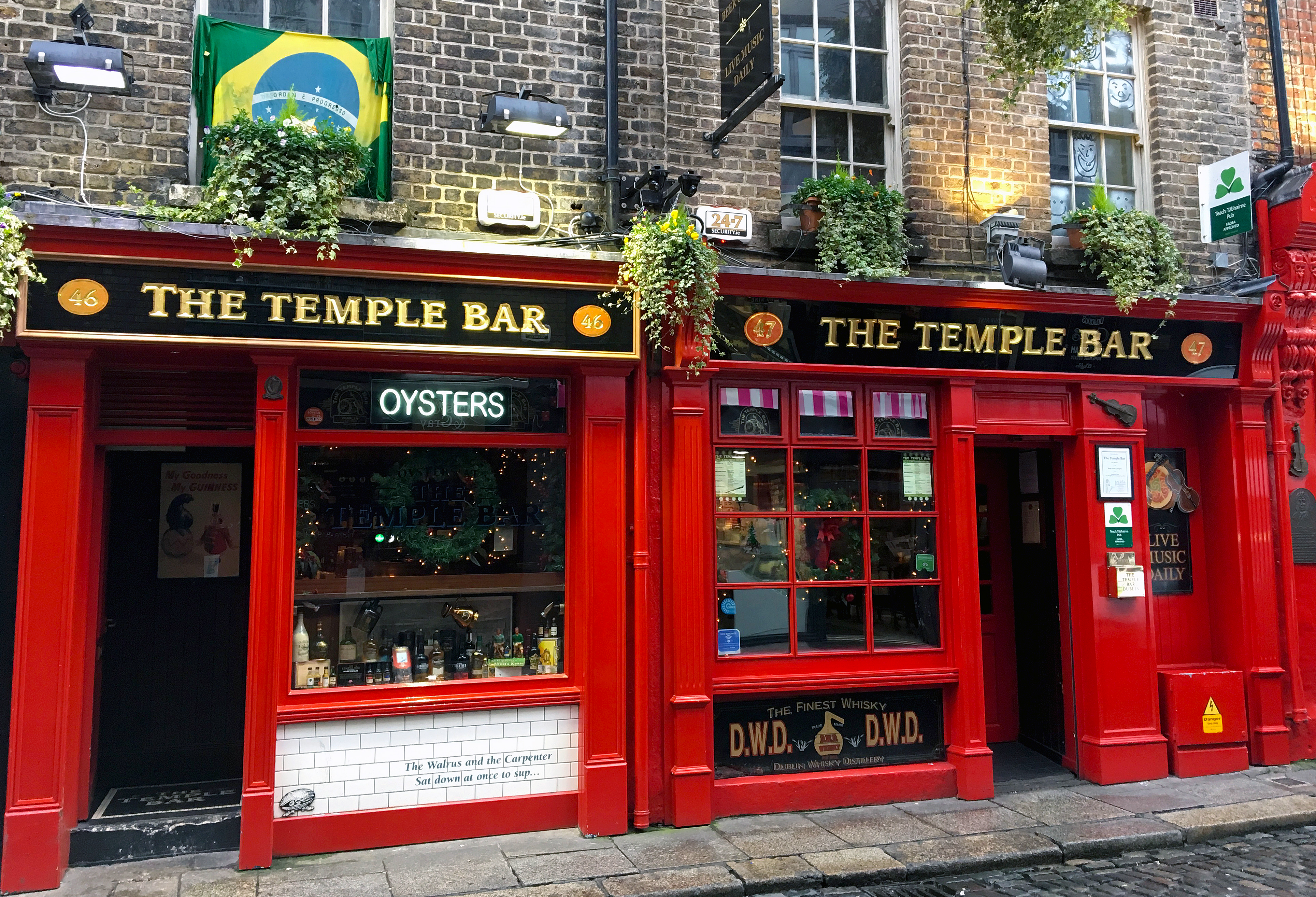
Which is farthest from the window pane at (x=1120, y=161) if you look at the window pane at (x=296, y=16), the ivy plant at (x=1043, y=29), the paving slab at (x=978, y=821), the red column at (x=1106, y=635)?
the window pane at (x=296, y=16)

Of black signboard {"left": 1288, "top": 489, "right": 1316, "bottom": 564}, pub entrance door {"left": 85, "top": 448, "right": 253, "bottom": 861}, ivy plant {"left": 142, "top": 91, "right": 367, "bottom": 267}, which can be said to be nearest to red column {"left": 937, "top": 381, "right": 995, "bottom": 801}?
black signboard {"left": 1288, "top": 489, "right": 1316, "bottom": 564}

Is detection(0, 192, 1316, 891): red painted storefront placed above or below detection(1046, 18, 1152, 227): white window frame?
below

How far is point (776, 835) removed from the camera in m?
6.61

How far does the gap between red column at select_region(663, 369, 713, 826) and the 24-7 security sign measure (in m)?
5.01

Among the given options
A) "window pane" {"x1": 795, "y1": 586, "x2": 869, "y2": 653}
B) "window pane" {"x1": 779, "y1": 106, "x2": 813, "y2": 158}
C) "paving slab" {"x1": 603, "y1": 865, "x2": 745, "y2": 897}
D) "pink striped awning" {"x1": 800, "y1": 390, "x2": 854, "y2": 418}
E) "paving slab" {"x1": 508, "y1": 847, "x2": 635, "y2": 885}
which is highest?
"window pane" {"x1": 779, "y1": 106, "x2": 813, "y2": 158}

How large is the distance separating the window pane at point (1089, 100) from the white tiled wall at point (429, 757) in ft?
23.2

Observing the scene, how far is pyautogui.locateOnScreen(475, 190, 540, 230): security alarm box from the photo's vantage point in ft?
22.3

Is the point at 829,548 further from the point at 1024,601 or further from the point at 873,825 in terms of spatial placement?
the point at 1024,601

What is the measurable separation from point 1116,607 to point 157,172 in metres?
8.17

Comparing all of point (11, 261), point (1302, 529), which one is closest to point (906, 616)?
point (1302, 529)

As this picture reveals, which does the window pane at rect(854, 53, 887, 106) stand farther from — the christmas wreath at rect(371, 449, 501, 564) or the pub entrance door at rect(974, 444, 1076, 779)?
the christmas wreath at rect(371, 449, 501, 564)

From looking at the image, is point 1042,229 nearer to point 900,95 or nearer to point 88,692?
point 900,95

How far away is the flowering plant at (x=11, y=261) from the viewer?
552 cm

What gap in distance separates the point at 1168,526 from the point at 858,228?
4.25 metres
